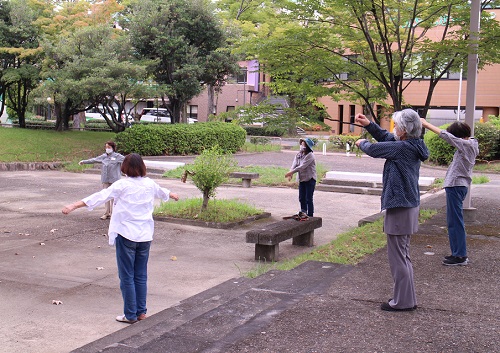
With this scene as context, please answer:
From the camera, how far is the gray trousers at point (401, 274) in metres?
5.52

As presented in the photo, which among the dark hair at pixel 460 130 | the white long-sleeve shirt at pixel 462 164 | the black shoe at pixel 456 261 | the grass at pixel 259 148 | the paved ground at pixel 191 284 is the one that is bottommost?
the paved ground at pixel 191 284

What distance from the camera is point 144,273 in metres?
6.05

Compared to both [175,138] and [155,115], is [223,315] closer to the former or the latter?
[175,138]

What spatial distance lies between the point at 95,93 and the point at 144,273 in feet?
66.0

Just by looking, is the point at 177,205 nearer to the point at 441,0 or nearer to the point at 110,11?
the point at 441,0

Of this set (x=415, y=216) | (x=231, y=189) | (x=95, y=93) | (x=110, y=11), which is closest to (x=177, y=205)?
(x=231, y=189)

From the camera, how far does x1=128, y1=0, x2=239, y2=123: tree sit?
28812 millimetres

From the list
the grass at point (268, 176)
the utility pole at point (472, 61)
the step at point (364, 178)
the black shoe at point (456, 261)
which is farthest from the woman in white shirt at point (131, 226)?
the step at point (364, 178)

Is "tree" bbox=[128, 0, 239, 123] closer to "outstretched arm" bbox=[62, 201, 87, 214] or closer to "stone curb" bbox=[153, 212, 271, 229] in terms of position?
"stone curb" bbox=[153, 212, 271, 229]

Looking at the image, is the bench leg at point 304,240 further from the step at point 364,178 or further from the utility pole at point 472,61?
the step at point 364,178

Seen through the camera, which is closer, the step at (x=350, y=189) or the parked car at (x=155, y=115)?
the step at (x=350, y=189)

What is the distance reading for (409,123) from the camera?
18.1ft

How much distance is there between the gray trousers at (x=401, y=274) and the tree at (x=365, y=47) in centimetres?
548

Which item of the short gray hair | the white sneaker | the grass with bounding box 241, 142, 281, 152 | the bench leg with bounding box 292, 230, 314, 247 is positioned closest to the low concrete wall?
the grass with bounding box 241, 142, 281, 152
